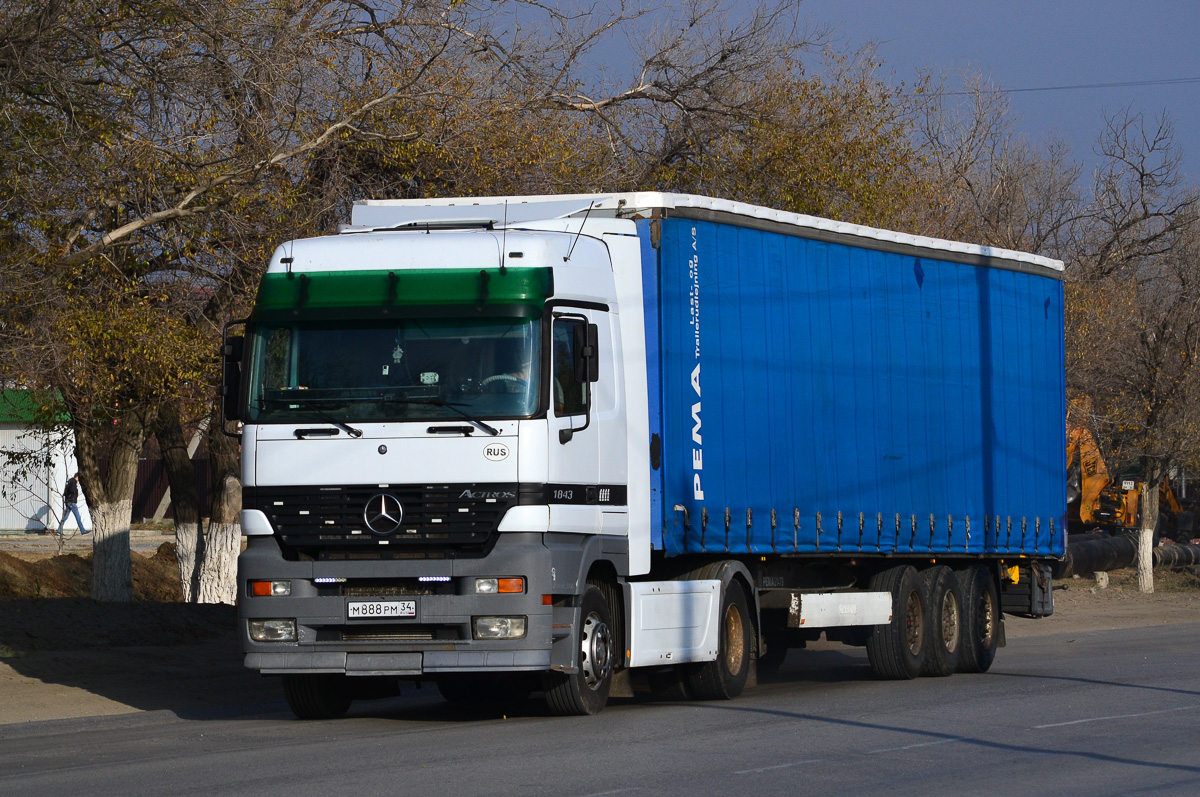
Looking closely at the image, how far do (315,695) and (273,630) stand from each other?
4.38ft

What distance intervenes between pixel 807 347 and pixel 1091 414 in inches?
814

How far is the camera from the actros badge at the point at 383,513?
1163 cm

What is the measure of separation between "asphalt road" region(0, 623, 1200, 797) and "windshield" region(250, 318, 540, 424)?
2334 mm

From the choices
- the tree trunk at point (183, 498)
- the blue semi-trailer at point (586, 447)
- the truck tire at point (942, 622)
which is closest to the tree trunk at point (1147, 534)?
the truck tire at point (942, 622)

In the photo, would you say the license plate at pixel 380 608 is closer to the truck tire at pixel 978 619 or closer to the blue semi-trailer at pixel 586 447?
the blue semi-trailer at pixel 586 447

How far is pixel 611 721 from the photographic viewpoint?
12195mm

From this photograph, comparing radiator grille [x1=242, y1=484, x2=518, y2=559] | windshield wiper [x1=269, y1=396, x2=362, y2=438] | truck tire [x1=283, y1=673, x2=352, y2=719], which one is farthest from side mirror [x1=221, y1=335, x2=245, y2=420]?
truck tire [x1=283, y1=673, x2=352, y2=719]

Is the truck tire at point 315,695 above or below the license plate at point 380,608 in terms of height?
below

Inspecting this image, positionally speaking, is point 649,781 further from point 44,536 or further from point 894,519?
point 44,536

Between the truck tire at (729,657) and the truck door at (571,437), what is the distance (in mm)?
2124

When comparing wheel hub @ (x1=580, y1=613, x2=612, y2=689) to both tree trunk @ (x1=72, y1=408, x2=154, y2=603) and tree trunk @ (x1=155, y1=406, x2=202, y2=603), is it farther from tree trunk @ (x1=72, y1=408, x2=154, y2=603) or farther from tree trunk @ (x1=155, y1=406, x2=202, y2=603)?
tree trunk @ (x1=155, y1=406, x2=202, y2=603)

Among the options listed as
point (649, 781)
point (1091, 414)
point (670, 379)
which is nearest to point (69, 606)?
point (670, 379)

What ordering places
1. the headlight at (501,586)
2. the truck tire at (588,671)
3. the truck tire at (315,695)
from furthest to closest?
the truck tire at (315,695)
the truck tire at (588,671)
the headlight at (501,586)

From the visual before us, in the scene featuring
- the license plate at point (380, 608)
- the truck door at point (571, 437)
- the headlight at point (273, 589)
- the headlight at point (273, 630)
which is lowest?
the headlight at point (273, 630)
